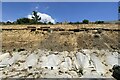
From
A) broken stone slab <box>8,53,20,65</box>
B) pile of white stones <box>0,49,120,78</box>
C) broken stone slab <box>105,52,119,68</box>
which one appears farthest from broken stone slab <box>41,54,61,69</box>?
broken stone slab <box>105,52,119,68</box>

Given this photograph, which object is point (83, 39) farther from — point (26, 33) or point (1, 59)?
point (1, 59)

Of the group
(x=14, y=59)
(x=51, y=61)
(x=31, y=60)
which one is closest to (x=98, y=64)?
(x=51, y=61)

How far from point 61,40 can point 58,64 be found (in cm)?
587

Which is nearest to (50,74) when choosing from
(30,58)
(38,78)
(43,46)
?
(38,78)

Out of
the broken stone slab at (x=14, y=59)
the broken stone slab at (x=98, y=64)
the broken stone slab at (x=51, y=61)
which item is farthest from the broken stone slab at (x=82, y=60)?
the broken stone slab at (x=14, y=59)

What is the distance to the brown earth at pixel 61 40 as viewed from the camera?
25406mm

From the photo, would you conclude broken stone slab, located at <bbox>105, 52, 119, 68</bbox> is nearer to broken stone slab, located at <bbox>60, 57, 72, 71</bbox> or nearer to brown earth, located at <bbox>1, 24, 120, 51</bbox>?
brown earth, located at <bbox>1, 24, 120, 51</bbox>

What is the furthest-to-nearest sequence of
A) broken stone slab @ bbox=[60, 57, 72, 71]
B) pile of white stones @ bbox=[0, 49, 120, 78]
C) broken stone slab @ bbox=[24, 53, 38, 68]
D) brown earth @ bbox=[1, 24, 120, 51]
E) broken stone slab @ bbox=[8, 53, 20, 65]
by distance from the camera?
1. brown earth @ bbox=[1, 24, 120, 51]
2. broken stone slab @ bbox=[8, 53, 20, 65]
3. broken stone slab @ bbox=[24, 53, 38, 68]
4. broken stone slab @ bbox=[60, 57, 72, 71]
5. pile of white stones @ bbox=[0, 49, 120, 78]

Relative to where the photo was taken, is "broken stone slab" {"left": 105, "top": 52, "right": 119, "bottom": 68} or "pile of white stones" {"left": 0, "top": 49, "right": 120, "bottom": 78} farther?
"broken stone slab" {"left": 105, "top": 52, "right": 119, "bottom": 68}

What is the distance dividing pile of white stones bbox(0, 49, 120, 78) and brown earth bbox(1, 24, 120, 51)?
1.41m

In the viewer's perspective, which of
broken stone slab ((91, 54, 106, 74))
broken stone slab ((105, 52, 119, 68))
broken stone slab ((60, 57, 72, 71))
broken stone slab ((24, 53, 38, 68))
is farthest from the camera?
broken stone slab ((105, 52, 119, 68))

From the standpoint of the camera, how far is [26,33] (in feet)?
94.3

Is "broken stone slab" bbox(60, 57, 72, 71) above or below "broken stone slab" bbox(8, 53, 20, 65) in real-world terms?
below

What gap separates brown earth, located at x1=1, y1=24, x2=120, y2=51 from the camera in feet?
83.4
